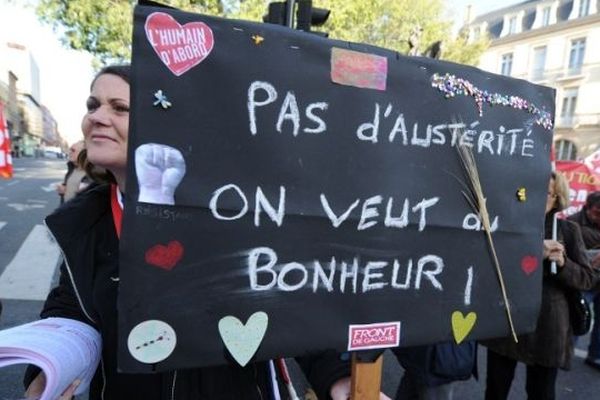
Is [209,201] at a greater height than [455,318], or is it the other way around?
[209,201]

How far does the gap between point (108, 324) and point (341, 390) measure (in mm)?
679

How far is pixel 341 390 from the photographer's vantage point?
1185 millimetres

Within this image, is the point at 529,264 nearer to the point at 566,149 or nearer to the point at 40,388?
the point at 40,388

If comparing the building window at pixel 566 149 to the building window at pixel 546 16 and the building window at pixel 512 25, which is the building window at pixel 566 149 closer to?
the building window at pixel 546 16

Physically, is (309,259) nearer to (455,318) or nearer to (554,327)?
(455,318)

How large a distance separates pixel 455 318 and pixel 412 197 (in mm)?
366

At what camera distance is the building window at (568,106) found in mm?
30688

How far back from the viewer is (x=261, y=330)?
95cm

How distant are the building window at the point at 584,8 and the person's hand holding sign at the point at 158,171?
38.3 m

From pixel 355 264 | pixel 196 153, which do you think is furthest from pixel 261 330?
pixel 196 153

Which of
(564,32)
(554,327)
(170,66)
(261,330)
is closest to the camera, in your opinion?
(170,66)

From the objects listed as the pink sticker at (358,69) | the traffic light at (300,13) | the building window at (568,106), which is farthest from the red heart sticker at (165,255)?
the building window at (568,106)

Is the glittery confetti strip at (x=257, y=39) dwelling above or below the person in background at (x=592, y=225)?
above

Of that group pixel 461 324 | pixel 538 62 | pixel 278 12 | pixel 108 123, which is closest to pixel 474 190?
pixel 461 324
